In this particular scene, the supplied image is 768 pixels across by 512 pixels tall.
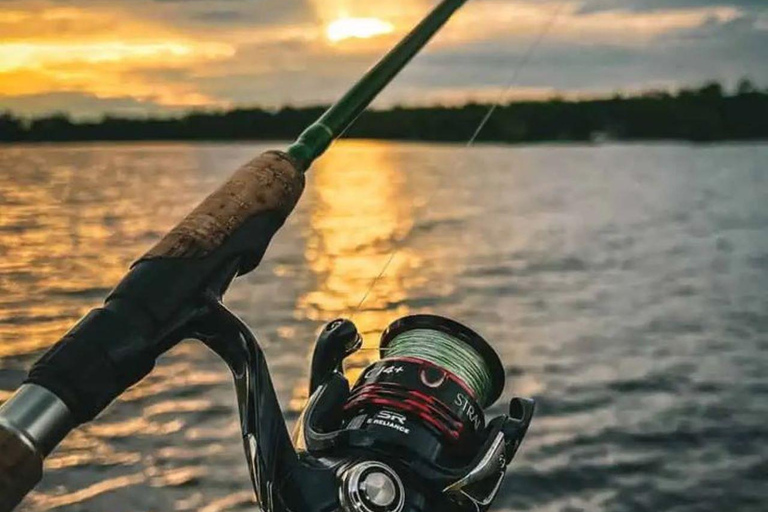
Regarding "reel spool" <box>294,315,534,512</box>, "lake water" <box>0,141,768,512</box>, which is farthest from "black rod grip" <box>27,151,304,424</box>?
"lake water" <box>0,141,768,512</box>

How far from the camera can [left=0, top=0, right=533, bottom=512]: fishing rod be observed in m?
1.51

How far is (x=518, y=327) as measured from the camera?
10883mm

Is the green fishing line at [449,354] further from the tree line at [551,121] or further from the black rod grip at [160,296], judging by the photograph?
the tree line at [551,121]

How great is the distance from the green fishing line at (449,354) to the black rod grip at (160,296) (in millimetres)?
413

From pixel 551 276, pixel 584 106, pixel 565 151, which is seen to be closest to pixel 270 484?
pixel 551 276

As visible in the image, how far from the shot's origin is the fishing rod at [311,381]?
1.51 meters

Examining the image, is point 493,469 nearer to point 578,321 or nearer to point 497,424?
point 497,424

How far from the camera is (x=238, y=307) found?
1198cm

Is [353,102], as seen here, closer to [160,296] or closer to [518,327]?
[160,296]

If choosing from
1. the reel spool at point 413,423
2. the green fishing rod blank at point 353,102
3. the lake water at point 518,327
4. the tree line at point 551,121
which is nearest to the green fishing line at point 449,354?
the reel spool at point 413,423

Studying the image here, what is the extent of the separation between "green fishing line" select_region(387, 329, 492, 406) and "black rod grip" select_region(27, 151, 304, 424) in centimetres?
41

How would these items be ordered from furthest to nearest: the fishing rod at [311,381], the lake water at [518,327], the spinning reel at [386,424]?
the lake water at [518,327], the spinning reel at [386,424], the fishing rod at [311,381]

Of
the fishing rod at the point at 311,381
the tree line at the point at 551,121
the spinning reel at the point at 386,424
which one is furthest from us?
the tree line at the point at 551,121

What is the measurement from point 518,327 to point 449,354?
885 centimetres
